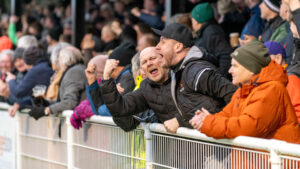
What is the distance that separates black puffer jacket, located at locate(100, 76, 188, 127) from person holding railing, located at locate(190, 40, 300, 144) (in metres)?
0.90

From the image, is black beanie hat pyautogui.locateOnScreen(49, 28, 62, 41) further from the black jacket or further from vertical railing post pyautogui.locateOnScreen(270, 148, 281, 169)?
vertical railing post pyautogui.locateOnScreen(270, 148, 281, 169)

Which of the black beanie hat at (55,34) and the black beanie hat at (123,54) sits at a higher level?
the black beanie hat at (55,34)

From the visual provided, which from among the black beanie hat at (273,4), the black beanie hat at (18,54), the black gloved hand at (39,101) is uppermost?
the black beanie hat at (273,4)

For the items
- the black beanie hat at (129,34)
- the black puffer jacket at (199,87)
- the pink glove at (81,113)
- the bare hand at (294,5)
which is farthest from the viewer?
the black beanie hat at (129,34)

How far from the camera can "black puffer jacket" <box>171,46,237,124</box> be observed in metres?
4.48

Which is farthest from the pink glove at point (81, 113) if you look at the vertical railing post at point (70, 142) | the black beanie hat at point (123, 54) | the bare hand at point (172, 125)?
the bare hand at point (172, 125)

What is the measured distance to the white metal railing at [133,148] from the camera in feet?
11.7

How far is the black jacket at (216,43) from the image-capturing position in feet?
23.5

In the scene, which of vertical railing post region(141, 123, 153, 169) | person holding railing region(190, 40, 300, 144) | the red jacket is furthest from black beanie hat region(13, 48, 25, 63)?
person holding railing region(190, 40, 300, 144)

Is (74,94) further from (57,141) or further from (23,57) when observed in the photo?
(23,57)

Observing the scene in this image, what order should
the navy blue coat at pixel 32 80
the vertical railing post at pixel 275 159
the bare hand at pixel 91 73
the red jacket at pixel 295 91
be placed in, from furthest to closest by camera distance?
the navy blue coat at pixel 32 80, the bare hand at pixel 91 73, the red jacket at pixel 295 91, the vertical railing post at pixel 275 159

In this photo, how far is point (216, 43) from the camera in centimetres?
731

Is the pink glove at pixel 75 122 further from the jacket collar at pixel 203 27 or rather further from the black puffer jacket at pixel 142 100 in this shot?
the jacket collar at pixel 203 27

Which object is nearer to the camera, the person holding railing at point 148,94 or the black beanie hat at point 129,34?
the person holding railing at point 148,94
